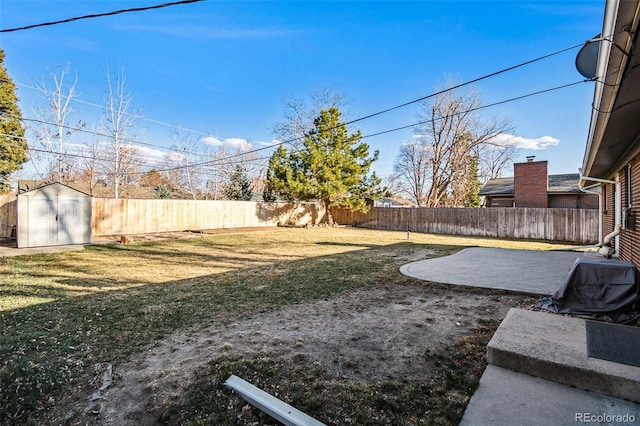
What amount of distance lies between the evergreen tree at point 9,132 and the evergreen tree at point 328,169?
465 inches

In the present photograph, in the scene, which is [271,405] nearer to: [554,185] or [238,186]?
[554,185]

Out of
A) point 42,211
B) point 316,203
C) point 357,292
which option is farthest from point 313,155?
point 357,292

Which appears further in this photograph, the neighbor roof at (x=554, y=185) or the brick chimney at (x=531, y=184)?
the brick chimney at (x=531, y=184)

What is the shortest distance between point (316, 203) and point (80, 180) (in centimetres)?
1531

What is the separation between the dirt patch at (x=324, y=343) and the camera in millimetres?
2064

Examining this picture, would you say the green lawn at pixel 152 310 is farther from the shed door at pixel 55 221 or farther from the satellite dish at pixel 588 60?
the satellite dish at pixel 588 60

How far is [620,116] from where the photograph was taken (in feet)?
9.53

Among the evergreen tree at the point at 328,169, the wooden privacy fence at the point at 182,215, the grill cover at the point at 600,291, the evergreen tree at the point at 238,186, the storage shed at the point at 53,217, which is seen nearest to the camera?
the grill cover at the point at 600,291

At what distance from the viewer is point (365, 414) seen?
1855 millimetres

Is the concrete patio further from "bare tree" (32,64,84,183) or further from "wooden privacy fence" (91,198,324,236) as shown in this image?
"bare tree" (32,64,84,183)

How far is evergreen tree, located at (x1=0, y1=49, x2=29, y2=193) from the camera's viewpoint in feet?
47.2

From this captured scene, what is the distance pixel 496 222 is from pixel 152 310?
51.2 ft

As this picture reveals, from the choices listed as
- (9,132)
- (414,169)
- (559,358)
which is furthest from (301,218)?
(559,358)

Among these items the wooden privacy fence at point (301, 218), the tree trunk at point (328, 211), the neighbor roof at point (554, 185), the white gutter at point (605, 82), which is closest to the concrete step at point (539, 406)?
the white gutter at point (605, 82)
